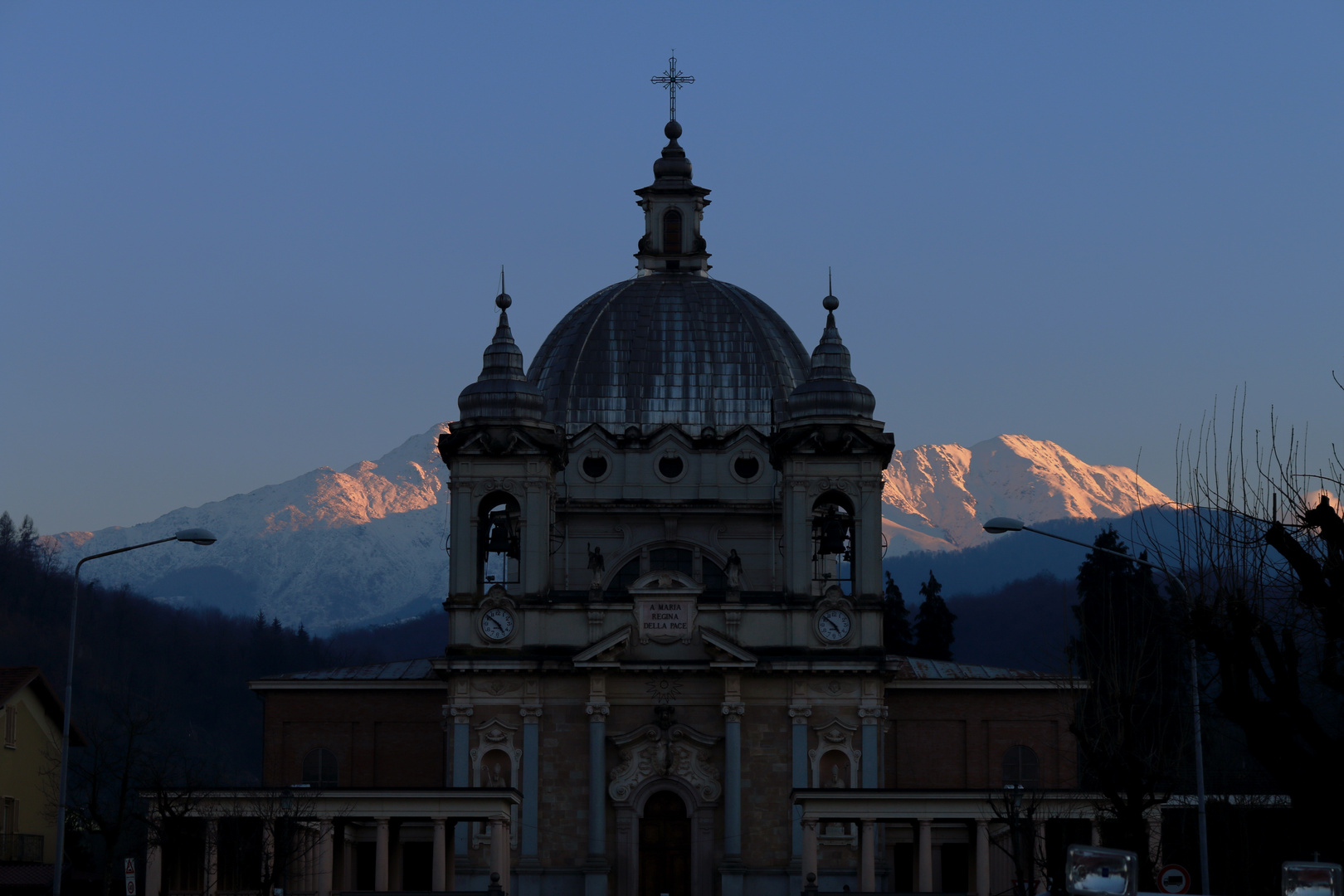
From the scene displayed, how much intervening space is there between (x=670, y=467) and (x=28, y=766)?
79.0 ft

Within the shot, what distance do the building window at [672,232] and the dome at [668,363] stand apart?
8.71 ft

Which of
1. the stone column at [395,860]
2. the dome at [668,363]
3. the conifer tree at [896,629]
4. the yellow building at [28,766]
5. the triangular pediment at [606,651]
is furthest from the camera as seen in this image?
the conifer tree at [896,629]

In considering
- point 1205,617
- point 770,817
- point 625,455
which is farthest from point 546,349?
point 1205,617

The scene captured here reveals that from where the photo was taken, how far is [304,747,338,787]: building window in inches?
2763

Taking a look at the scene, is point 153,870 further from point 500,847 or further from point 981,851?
point 981,851

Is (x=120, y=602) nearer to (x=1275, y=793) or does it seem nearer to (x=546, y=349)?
(x=546, y=349)

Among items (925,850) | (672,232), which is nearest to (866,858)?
(925,850)

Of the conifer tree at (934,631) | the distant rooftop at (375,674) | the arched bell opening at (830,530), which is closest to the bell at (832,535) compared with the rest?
the arched bell opening at (830,530)

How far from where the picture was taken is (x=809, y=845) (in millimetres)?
59812

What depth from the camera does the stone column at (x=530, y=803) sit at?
208 feet

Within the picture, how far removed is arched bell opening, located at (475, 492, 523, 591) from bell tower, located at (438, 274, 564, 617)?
0.09ft

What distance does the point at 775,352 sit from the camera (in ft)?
250

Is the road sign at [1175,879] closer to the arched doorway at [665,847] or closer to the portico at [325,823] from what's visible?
the portico at [325,823]

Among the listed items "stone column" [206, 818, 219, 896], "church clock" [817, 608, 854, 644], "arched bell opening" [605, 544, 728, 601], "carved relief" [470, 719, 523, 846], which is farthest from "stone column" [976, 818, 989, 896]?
"stone column" [206, 818, 219, 896]
